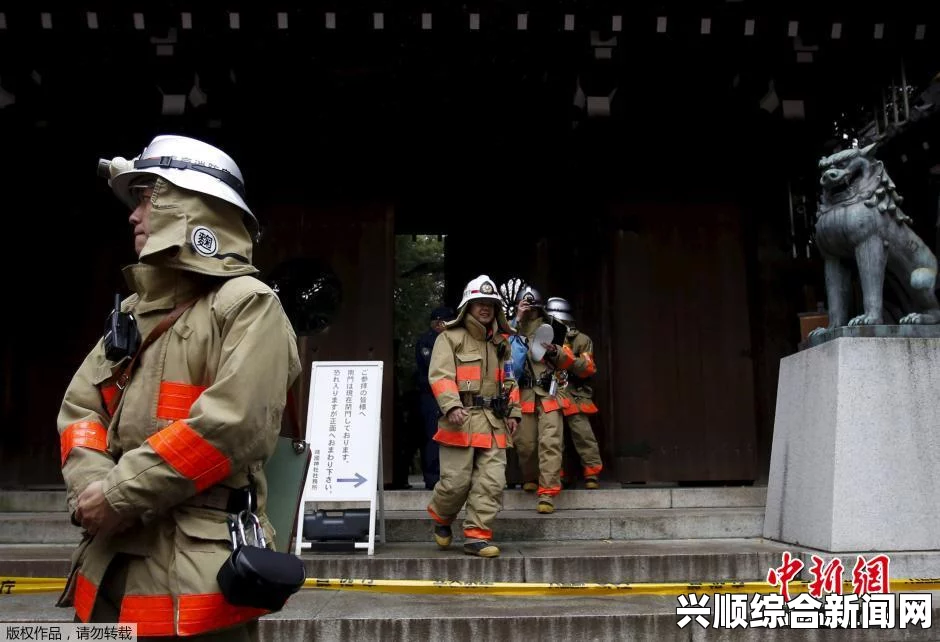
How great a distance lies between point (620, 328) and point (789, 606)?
201 inches

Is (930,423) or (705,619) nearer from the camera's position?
(705,619)

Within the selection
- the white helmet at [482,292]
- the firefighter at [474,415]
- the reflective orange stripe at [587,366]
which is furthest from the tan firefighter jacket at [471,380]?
the reflective orange stripe at [587,366]

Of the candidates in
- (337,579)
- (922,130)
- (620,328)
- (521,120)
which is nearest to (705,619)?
(337,579)

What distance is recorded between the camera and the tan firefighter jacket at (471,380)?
565 centimetres

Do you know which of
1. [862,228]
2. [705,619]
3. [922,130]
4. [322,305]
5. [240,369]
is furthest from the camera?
[322,305]

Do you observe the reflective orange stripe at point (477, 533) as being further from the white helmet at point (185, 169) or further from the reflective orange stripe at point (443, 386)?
the white helmet at point (185, 169)

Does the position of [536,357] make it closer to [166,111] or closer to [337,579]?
[337,579]

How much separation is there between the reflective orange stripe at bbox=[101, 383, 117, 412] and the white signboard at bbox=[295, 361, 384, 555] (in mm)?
3672

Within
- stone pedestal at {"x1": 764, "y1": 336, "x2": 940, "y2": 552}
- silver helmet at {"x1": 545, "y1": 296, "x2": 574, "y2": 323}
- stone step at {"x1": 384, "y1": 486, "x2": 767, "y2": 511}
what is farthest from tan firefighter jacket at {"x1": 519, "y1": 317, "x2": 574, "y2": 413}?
stone pedestal at {"x1": 764, "y1": 336, "x2": 940, "y2": 552}

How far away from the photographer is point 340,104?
319 inches

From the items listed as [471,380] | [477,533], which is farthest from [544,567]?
[471,380]

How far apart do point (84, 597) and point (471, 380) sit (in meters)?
4.08

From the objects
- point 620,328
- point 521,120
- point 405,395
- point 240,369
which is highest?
point 521,120

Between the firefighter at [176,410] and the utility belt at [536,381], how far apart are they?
5.35 meters
